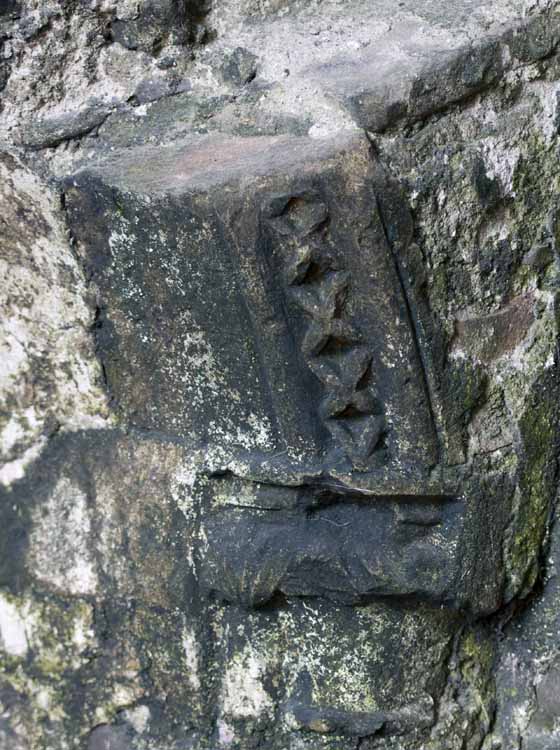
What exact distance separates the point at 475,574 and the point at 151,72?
0.62 m

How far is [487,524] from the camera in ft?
3.68

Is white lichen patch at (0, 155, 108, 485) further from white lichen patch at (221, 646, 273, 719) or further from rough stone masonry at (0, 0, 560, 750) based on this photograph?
white lichen patch at (221, 646, 273, 719)

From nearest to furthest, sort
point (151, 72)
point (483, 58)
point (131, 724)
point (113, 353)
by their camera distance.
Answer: point (483, 58) → point (151, 72) → point (113, 353) → point (131, 724)

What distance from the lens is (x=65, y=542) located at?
4.38 feet

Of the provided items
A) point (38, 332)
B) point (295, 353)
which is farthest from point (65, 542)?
point (295, 353)

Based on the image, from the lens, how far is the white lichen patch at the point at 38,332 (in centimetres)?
117

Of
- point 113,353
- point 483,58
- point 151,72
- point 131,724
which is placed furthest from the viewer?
point 131,724

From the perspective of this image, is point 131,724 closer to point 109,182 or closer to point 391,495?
point 391,495

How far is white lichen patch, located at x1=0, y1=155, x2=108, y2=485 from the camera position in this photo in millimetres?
1169

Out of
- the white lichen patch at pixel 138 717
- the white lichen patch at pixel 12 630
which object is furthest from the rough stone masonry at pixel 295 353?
the white lichen patch at pixel 12 630

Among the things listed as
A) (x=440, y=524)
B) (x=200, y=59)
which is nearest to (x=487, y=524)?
(x=440, y=524)

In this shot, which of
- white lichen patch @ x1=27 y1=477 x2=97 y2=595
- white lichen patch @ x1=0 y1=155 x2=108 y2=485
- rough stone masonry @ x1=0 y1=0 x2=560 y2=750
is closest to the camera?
rough stone masonry @ x1=0 y1=0 x2=560 y2=750

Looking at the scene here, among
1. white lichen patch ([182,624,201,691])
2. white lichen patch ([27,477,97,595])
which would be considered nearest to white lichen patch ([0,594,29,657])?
white lichen patch ([27,477,97,595])

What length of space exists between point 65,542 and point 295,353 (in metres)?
0.44
